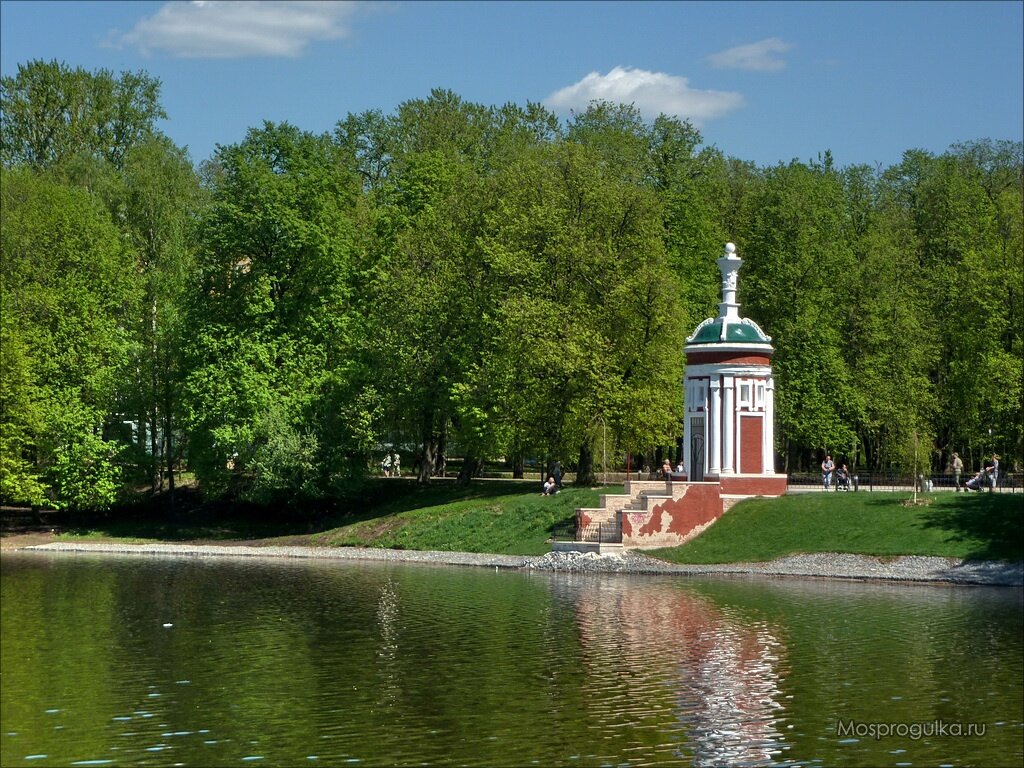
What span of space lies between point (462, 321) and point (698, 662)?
39.3 metres

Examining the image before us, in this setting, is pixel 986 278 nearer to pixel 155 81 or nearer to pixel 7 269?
pixel 7 269

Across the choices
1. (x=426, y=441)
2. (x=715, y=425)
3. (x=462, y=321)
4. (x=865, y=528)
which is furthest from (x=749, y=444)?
(x=426, y=441)

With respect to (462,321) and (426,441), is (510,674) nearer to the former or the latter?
(462,321)

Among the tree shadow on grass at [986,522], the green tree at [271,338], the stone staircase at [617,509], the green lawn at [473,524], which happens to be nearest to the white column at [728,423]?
the stone staircase at [617,509]

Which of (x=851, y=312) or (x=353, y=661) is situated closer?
(x=353, y=661)

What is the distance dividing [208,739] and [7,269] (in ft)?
172

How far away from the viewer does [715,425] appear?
5909cm

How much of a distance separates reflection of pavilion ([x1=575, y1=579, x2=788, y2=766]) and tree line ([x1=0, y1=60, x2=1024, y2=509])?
2260 centimetres

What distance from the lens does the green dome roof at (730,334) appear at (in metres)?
59.2

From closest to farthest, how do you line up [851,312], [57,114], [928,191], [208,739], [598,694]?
1. [208,739]
2. [598,694]
3. [851,312]
4. [928,191]
5. [57,114]

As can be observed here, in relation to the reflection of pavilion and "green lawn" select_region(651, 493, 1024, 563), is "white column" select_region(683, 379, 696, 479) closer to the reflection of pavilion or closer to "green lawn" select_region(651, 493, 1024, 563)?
"green lawn" select_region(651, 493, 1024, 563)

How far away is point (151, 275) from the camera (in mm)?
79062

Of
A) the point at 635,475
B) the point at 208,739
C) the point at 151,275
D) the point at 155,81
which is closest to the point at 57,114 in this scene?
the point at 155,81

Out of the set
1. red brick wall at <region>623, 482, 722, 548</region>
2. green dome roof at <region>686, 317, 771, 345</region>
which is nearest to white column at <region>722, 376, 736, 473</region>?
green dome roof at <region>686, 317, 771, 345</region>
